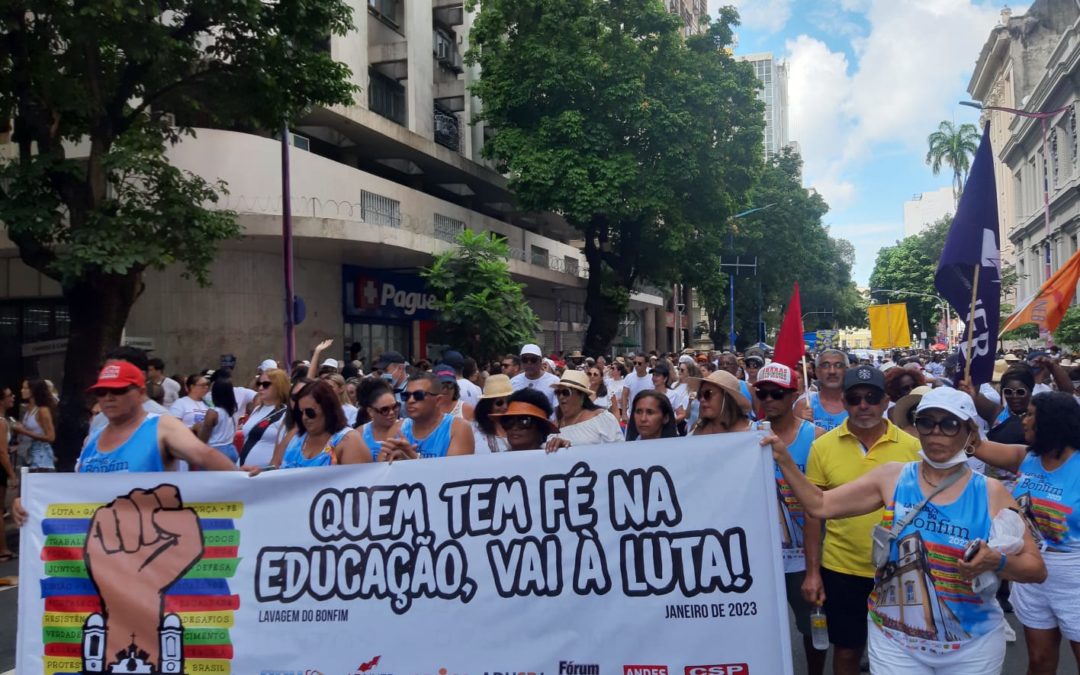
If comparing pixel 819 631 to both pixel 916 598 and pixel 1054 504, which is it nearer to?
pixel 916 598

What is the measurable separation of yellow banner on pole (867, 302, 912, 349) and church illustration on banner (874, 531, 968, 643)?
75.6 feet

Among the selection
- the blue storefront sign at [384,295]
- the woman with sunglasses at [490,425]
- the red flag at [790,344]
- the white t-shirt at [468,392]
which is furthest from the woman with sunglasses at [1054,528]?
the blue storefront sign at [384,295]

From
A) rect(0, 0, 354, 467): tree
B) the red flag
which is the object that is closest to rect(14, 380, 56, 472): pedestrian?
rect(0, 0, 354, 467): tree

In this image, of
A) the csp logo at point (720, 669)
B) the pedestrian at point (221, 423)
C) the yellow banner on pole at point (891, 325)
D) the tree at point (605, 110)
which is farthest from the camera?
the tree at point (605, 110)

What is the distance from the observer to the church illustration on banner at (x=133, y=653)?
4.45m

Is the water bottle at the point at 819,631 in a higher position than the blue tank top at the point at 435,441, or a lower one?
lower

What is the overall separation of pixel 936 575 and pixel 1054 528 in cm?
145

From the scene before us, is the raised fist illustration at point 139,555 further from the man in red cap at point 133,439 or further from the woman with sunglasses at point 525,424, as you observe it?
the woman with sunglasses at point 525,424

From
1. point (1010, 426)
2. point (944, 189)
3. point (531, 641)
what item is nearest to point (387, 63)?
point (1010, 426)

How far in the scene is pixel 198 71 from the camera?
13820 mm

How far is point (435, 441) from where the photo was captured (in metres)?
5.59

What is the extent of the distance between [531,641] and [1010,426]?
4.18 metres

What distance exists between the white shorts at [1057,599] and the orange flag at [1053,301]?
7.80 meters

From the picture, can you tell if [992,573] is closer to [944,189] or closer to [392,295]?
[392,295]
